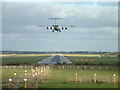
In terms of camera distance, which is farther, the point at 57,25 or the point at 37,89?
the point at 57,25

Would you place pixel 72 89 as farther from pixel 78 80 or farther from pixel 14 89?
pixel 78 80

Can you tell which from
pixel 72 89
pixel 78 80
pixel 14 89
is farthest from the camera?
pixel 78 80

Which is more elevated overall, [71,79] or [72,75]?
[72,75]

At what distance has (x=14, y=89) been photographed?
26578mm

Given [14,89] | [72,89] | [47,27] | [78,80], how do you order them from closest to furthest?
[14,89] → [72,89] → [78,80] → [47,27]

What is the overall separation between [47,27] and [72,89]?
4216 centimetres

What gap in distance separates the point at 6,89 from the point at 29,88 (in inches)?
73.2

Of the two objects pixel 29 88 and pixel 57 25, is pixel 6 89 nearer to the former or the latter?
pixel 29 88

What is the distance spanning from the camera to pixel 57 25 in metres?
71.2

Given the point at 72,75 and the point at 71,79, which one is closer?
the point at 71,79

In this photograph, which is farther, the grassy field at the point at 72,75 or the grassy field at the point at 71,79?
the grassy field at the point at 72,75

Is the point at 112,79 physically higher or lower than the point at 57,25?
lower

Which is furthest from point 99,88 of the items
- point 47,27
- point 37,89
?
point 47,27

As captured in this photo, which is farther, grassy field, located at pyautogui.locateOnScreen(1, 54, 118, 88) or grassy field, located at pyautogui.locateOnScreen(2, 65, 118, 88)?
grassy field, located at pyautogui.locateOnScreen(1, 54, 118, 88)
